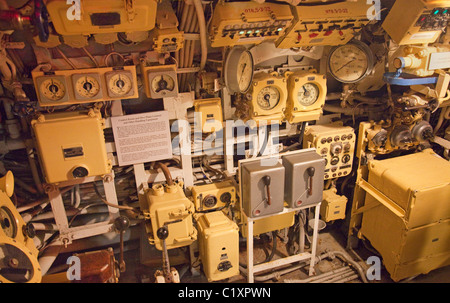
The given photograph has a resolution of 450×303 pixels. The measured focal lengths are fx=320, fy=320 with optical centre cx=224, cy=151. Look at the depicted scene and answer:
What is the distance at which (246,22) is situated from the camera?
118 inches

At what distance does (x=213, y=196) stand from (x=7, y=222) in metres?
1.99

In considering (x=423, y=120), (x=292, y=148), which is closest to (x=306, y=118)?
(x=292, y=148)

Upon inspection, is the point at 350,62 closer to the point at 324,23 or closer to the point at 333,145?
the point at 324,23

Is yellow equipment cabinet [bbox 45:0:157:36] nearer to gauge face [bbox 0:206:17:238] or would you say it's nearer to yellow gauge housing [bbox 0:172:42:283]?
yellow gauge housing [bbox 0:172:42:283]

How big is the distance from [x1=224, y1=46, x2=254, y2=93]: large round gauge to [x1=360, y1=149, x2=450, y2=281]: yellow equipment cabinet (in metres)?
1.91

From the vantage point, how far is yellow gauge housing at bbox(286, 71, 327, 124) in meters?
3.81

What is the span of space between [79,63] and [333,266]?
3855mm

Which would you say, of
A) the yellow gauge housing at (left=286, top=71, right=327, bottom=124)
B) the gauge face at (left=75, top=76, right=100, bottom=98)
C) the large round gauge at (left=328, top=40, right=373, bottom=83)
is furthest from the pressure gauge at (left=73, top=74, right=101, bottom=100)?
the large round gauge at (left=328, top=40, right=373, bottom=83)

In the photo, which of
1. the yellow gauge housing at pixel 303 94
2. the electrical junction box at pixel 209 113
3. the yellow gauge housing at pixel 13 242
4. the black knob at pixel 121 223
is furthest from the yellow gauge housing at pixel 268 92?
the yellow gauge housing at pixel 13 242

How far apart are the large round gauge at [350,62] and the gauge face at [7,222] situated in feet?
11.8

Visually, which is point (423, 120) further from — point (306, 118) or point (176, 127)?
point (176, 127)

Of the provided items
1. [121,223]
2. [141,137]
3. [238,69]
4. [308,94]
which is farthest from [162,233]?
[308,94]

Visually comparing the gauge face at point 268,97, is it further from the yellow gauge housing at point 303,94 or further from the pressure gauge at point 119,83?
the pressure gauge at point 119,83

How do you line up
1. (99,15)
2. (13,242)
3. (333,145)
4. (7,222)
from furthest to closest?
(333,145) < (99,15) < (7,222) < (13,242)
